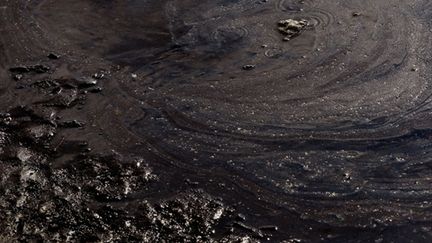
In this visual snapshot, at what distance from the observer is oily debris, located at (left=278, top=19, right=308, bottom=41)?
3.27 m

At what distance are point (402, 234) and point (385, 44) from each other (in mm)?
1393

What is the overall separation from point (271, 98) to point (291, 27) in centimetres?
70

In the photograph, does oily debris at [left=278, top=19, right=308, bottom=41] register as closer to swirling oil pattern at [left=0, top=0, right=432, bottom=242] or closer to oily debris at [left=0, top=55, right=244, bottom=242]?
swirling oil pattern at [left=0, top=0, right=432, bottom=242]

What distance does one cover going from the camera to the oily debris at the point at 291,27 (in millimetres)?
3271

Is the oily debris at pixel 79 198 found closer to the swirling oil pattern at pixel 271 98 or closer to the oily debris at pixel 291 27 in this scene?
the swirling oil pattern at pixel 271 98

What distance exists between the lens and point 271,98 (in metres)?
2.83

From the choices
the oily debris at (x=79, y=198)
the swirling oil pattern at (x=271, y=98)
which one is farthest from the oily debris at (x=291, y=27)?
the oily debris at (x=79, y=198)

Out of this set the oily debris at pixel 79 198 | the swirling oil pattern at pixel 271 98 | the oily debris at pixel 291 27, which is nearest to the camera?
the oily debris at pixel 79 198

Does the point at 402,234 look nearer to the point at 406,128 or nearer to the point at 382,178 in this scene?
the point at 382,178

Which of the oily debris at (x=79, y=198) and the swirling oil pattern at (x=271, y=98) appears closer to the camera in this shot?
the oily debris at (x=79, y=198)

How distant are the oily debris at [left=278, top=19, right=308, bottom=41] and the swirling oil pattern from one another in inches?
1.3

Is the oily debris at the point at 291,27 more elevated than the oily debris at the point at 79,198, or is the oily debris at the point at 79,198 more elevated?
the oily debris at the point at 291,27

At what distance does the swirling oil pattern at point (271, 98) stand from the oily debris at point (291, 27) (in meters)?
0.03

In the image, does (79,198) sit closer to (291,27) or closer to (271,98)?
(271,98)
